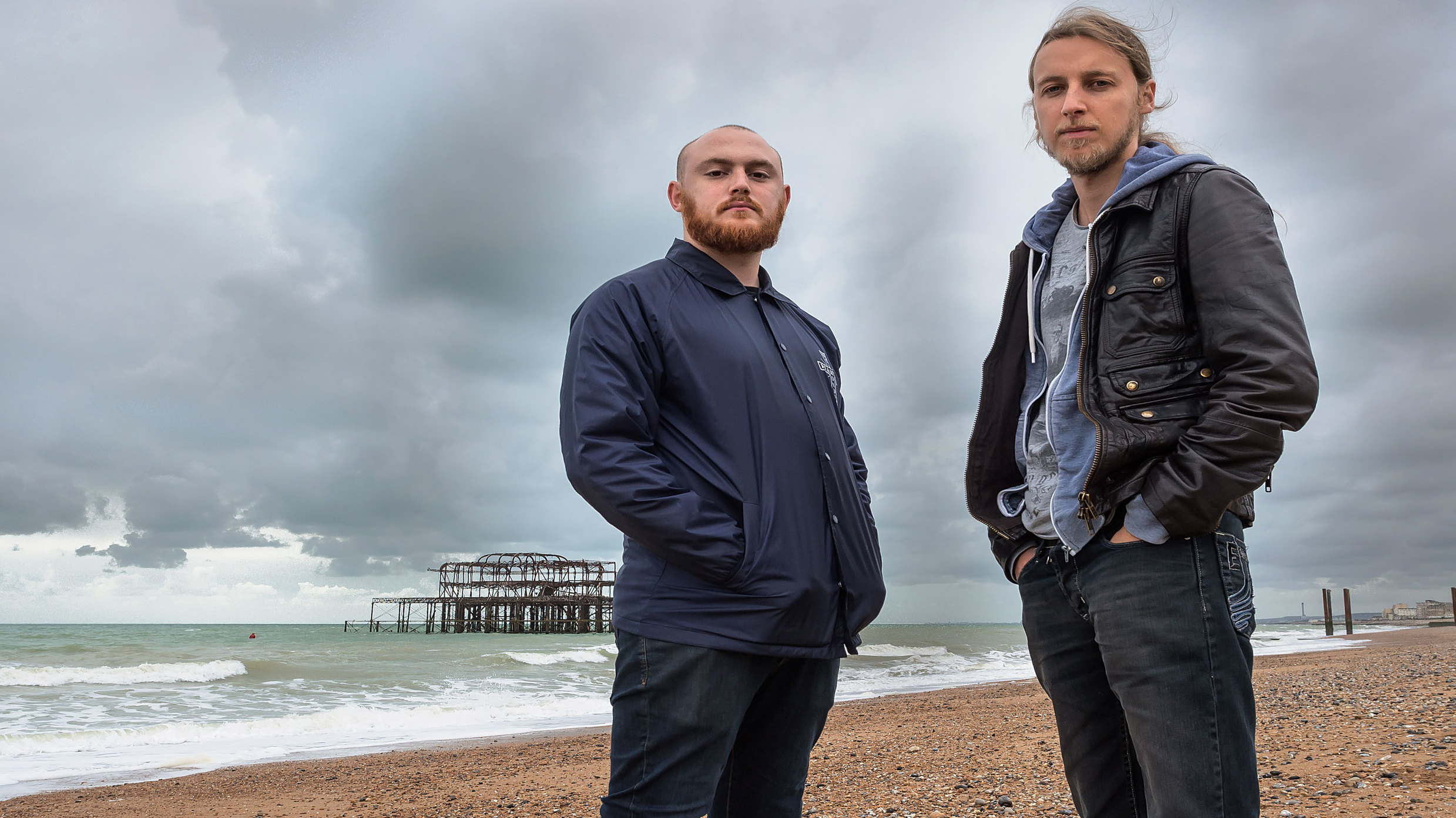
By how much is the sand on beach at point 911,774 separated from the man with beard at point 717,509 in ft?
10.5

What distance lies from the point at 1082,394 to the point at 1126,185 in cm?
45

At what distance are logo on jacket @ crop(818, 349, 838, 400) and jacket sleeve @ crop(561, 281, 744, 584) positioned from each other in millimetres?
591

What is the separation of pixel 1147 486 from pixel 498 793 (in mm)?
5900

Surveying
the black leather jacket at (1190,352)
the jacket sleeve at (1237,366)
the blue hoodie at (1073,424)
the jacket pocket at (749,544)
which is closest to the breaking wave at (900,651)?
the blue hoodie at (1073,424)

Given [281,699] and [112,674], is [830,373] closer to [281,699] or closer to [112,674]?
[281,699]

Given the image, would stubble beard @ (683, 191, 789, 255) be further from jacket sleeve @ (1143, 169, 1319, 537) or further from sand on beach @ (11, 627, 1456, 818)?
sand on beach @ (11, 627, 1456, 818)

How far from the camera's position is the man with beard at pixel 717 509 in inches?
69.1

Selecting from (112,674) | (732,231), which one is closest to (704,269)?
(732,231)

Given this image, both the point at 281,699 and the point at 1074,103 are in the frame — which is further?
the point at 281,699

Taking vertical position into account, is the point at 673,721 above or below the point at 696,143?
below

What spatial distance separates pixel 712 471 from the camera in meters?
1.88

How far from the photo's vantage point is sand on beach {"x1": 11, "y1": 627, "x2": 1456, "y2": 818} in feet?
14.9

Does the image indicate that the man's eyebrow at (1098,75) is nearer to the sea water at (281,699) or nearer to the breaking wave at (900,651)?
the sea water at (281,699)

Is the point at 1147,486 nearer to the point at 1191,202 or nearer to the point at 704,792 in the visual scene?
the point at 1191,202
